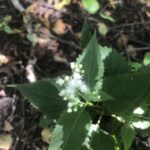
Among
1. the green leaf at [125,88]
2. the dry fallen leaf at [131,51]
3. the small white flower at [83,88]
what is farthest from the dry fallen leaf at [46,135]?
the dry fallen leaf at [131,51]

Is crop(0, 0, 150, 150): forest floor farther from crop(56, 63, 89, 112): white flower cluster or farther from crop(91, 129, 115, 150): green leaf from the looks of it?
crop(56, 63, 89, 112): white flower cluster

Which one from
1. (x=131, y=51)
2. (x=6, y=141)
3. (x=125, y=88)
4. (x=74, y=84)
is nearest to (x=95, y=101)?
(x=125, y=88)

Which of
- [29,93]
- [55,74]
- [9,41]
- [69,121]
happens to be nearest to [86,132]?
[69,121]

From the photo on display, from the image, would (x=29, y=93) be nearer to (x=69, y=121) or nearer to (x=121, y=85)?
(x=69, y=121)

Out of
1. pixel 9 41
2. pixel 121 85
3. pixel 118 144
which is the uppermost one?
pixel 121 85

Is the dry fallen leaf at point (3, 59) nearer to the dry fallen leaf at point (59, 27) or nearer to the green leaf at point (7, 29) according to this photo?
the green leaf at point (7, 29)

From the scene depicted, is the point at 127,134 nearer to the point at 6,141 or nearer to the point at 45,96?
the point at 45,96
